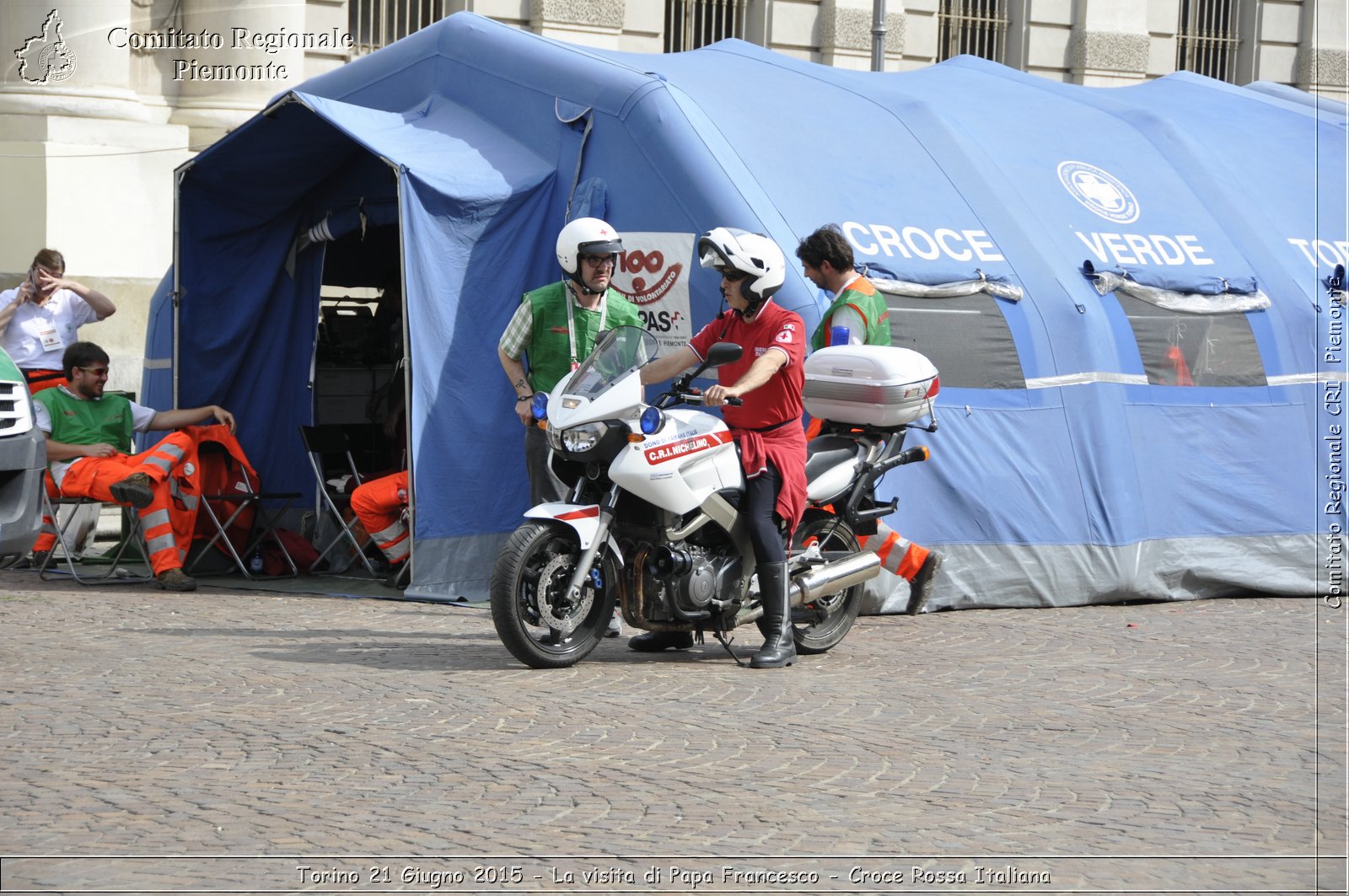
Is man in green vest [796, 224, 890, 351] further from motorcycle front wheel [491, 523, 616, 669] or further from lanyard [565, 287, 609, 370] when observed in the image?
motorcycle front wheel [491, 523, 616, 669]

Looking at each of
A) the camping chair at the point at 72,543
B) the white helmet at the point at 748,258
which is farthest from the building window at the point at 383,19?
the white helmet at the point at 748,258

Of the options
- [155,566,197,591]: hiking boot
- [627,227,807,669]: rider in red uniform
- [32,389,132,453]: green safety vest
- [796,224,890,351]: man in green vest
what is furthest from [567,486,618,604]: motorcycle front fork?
[32,389,132,453]: green safety vest

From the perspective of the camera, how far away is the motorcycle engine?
795 cm

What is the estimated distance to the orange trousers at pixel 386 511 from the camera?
10922 millimetres

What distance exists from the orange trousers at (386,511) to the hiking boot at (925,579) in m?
3.10

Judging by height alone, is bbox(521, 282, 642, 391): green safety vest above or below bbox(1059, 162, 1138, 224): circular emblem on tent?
below

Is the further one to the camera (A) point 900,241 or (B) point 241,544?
(B) point 241,544

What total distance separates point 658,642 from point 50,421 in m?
4.58

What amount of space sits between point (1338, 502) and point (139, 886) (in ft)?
30.2

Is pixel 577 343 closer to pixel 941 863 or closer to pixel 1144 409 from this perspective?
pixel 1144 409

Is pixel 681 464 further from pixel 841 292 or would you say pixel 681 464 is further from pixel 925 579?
pixel 925 579

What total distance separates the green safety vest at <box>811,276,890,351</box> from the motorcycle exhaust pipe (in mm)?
1231

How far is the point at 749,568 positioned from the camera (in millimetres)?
8289

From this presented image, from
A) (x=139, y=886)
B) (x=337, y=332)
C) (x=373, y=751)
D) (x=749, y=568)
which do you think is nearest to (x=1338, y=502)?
(x=749, y=568)
